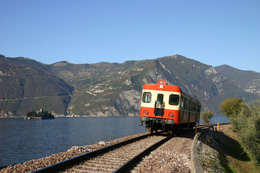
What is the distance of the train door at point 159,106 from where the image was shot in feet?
71.7

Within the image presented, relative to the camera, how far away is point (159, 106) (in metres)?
21.9

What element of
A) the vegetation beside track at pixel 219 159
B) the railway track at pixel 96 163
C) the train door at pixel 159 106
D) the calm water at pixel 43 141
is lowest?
the calm water at pixel 43 141

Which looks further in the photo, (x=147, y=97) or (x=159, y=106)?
(x=147, y=97)

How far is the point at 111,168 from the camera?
9.70 m

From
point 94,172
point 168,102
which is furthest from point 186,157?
point 168,102

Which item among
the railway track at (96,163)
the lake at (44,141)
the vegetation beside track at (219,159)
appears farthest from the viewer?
the lake at (44,141)

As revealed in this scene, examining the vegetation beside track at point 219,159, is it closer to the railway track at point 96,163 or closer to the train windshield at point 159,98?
the railway track at point 96,163

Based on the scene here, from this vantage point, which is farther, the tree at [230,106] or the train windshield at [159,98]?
the tree at [230,106]

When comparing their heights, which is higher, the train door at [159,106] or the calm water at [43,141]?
the train door at [159,106]

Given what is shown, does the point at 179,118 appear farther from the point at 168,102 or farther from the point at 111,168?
the point at 111,168

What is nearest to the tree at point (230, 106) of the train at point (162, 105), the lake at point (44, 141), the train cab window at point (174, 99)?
the lake at point (44, 141)

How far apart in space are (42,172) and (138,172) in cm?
307

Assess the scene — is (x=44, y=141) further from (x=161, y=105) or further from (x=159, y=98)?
(x=161, y=105)

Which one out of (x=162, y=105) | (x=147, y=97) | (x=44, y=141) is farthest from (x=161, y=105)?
(x=44, y=141)
